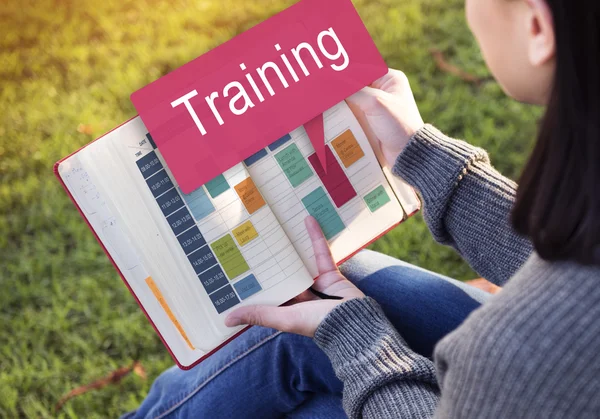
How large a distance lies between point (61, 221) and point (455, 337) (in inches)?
50.1

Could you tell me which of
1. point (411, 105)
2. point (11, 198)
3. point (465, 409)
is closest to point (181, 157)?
point (411, 105)

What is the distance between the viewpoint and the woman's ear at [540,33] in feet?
1.86

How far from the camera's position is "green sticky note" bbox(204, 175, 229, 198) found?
90 centimetres

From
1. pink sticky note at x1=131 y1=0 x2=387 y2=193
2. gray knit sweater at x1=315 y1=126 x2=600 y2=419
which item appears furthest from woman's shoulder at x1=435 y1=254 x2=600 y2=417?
pink sticky note at x1=131 y1=0 x2=387 y2=193

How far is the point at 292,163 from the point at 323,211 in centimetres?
8

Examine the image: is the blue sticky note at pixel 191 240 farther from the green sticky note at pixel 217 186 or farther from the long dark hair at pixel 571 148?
the long dark hair at pixel 571 148

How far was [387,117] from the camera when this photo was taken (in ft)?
3.14

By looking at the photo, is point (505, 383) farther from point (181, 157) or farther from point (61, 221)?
point (61, 221)

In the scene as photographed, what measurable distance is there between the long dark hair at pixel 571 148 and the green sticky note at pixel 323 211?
381 mm

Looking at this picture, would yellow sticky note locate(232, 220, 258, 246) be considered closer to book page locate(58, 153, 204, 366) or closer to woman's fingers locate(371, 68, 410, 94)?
book page locate(58, 153, 204, 366)

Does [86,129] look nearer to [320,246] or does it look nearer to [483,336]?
[320,246]

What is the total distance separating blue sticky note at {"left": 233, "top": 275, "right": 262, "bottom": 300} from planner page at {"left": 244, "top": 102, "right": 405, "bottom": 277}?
0.28 ft

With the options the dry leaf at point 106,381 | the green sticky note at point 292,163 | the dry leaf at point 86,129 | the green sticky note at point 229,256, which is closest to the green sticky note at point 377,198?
the green sticky note at point 292,163

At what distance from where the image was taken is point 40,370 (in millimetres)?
1421
